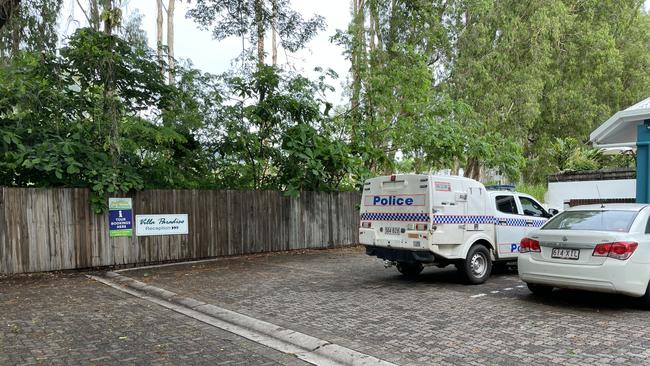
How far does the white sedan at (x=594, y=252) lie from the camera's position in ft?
21.8

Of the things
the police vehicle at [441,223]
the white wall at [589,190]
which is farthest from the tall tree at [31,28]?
the white wall at [589,190]

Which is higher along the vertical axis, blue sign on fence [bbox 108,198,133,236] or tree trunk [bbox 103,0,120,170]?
tree trunk [bbox 103,0,120,170]

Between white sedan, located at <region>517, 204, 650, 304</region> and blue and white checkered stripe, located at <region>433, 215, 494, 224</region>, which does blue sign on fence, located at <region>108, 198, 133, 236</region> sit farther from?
white sedan, located at <region>517, 204, 650, 304</region>

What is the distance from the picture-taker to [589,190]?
605 inches

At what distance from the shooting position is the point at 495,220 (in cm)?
982

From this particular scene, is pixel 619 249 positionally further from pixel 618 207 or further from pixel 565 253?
pixel 618 207

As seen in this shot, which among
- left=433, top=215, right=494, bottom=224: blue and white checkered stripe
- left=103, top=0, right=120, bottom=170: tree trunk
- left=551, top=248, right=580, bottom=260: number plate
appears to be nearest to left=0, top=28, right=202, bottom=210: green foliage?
left=103, top=0, right=120, bottom=170: tree trunk

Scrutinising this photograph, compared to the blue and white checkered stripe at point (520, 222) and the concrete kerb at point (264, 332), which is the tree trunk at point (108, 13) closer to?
the concrete kerb at point (264, 332)

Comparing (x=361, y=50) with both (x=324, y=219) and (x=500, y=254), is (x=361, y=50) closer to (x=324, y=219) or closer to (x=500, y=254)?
(x=324, y=219)

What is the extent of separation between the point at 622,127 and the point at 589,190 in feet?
14.6

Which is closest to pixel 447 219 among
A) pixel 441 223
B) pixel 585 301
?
pixel 441 223

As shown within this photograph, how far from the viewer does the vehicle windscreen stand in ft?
23.4

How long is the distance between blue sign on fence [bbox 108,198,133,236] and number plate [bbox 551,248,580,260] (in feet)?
31.2

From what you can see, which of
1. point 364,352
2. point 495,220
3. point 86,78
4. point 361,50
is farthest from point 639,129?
point 86,78
